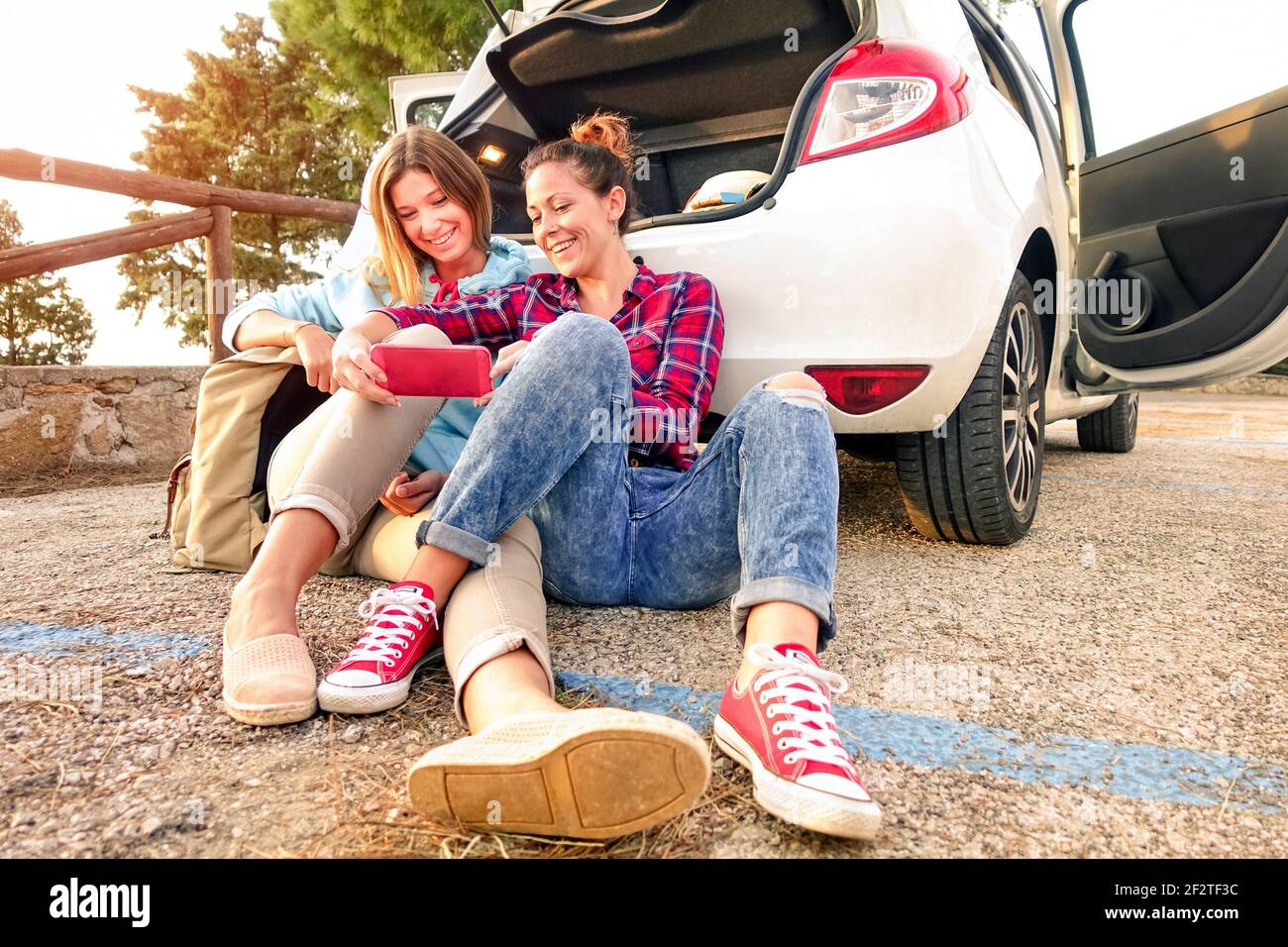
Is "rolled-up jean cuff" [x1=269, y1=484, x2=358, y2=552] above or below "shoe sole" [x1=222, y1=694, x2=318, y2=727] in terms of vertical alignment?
above

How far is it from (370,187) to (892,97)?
49.0 inches

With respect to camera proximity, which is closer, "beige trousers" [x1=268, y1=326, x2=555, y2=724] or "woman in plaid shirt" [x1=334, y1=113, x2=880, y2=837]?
"woman in plaid shirt" [x1=334, y1=113, x2=880, y2=837]

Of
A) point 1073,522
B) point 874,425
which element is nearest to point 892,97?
point 874,425

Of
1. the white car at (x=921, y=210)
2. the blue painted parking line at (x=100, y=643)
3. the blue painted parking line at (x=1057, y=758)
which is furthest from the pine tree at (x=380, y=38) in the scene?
the blue painted parking line at (x=1057, y=758)

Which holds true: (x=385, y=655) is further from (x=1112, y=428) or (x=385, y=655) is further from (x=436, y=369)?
(x=1112, y=428)

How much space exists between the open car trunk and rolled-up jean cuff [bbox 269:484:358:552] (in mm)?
1576

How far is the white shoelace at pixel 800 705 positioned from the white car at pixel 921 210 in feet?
2.85

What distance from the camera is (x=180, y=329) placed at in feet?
63.4

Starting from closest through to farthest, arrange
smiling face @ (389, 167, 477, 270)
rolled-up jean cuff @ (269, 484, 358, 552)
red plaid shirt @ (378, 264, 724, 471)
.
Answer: rolled-up jean cuff @ (269, 484, 358, 552) → red plaid shirt @ (378, 264, 724, 471) → smiling face @ (389, 167, 477, 270)

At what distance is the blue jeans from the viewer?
1.15 m

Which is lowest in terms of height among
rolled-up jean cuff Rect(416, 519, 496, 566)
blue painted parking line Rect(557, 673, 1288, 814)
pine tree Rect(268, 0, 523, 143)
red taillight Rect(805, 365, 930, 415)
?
blue painted parking line Rect(557, 673, 1288, 814)

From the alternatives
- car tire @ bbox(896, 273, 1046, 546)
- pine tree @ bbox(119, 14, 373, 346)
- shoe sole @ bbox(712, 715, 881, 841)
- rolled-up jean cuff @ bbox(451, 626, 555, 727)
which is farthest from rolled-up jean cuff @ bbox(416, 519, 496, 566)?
pine tree @ bbox(119, 14, 373, 346)

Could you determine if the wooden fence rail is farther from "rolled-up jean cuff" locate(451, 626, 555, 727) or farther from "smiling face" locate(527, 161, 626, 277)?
"rolled-up jean cuff" locate(451, 626, 555, 727)
